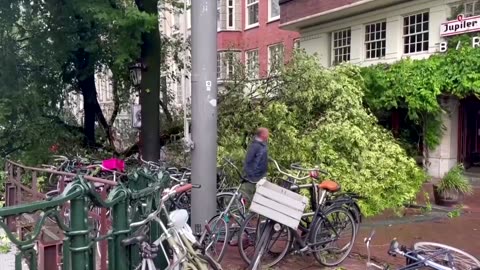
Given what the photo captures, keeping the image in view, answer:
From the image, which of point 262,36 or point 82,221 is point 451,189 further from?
point 262,36

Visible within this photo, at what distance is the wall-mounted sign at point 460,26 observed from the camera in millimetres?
13719

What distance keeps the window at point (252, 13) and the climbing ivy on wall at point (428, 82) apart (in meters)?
12.4

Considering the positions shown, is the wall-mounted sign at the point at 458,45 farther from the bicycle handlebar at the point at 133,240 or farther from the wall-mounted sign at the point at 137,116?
the bicycle handlebar at the point at 133,240

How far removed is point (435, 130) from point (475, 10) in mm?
3650

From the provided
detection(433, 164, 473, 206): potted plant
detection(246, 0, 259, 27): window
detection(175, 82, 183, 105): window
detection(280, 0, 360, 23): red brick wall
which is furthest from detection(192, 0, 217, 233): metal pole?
detection(246, 0, 259, 27): window

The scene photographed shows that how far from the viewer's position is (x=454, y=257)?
4.40 m

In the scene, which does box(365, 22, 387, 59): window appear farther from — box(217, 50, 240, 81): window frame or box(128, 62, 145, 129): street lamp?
box(128, 62, 145, 129): street lamp

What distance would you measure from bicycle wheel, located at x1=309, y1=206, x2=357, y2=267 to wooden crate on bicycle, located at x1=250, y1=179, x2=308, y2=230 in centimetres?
72

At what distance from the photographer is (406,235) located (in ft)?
28.2

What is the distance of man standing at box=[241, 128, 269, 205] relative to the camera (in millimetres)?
6914

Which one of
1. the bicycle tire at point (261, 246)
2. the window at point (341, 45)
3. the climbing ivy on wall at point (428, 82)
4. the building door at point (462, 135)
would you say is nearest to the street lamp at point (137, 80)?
the bicycle tire at point (261, 246)

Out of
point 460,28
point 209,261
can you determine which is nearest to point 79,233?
point 209,261

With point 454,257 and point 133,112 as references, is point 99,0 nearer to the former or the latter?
point 133,112

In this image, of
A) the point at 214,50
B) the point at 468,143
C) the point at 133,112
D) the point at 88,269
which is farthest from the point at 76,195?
the point at 468,143
